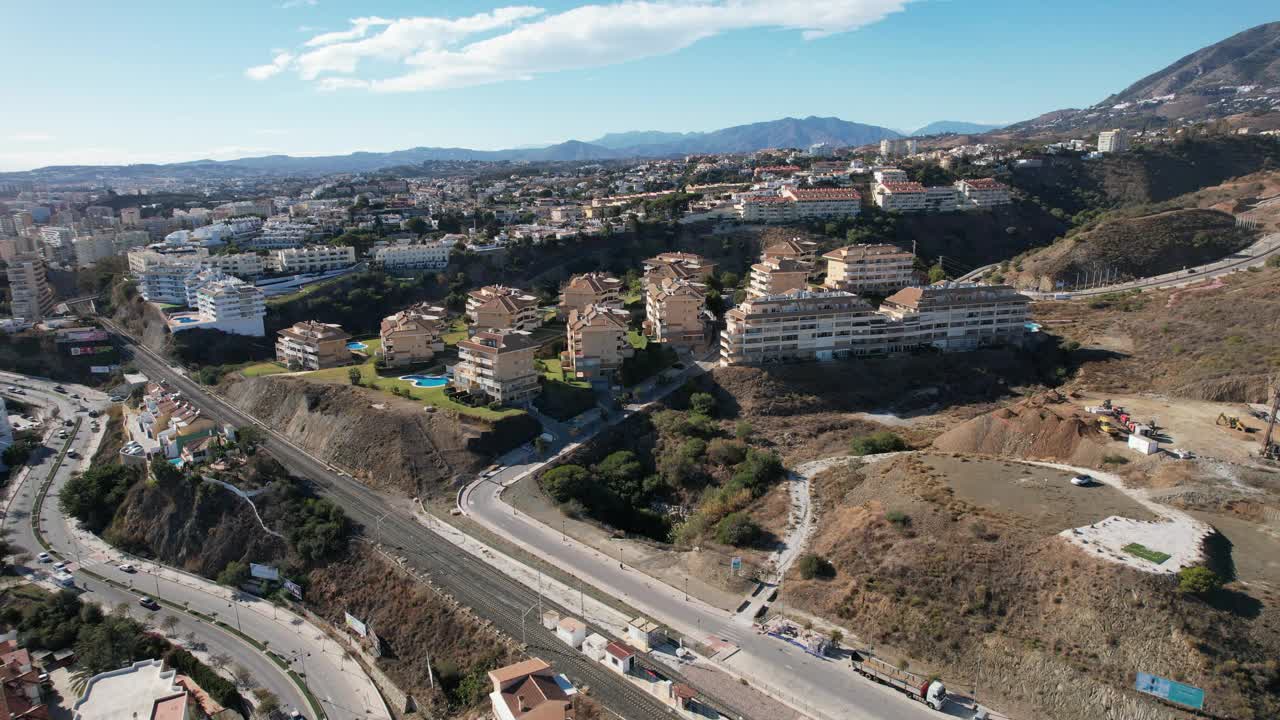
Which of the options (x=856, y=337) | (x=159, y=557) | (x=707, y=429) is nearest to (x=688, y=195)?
(x=856, y=337)

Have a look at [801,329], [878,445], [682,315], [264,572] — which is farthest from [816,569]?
[682,315]

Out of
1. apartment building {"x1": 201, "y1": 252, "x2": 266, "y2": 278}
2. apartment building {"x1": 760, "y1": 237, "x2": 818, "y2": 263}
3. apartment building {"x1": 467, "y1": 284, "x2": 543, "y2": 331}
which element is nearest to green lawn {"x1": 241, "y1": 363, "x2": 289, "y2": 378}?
apartment building {"x1": 467, "y1": 284, "x2": 543, "y2": 331}

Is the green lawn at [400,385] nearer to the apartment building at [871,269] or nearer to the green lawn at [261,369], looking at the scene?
the green lawn at [261,369]

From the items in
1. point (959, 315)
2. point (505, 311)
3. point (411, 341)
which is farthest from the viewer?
point (505, 311)

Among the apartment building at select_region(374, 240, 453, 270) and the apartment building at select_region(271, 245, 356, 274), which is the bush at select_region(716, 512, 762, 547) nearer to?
the apartment building at select_region(374, 240, 453, 270)

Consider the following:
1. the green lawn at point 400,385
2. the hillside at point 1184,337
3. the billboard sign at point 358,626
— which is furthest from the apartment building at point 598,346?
the hillside at point 1184,337

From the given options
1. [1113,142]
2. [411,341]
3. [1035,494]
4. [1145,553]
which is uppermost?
[1113,142]

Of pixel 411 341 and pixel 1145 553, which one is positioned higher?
pixel 411 341

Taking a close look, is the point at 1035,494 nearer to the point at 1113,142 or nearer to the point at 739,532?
the point at 739,532
